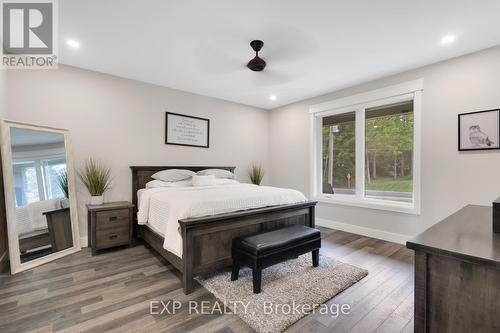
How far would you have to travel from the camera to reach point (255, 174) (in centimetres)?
527

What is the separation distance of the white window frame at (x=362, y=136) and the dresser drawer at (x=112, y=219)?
3.31 meters

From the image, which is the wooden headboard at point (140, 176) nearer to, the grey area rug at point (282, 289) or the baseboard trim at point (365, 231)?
the grey area rug at point (282, 289)

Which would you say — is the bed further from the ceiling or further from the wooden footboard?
the ceiling

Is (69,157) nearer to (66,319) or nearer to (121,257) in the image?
(121,257)

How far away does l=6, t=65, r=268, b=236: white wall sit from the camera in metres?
3.05

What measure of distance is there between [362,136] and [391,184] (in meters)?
0.91

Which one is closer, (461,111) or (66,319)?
(66,319)

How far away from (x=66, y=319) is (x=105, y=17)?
2.61 metres

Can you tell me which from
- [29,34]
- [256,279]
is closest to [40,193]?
[29,34]

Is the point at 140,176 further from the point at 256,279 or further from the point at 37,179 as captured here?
the point at 256,279

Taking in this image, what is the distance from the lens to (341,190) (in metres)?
4.48

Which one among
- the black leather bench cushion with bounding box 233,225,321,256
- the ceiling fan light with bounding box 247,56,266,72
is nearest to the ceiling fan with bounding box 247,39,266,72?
the ceiling fan light with bounding box 247,56,266,72

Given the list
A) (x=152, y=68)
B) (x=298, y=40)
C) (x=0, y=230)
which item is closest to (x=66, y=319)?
(x=0, y=230)

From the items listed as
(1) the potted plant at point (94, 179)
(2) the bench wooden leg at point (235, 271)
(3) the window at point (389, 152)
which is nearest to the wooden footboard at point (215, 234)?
(2) the bench wooden leg at point (235, 271)
